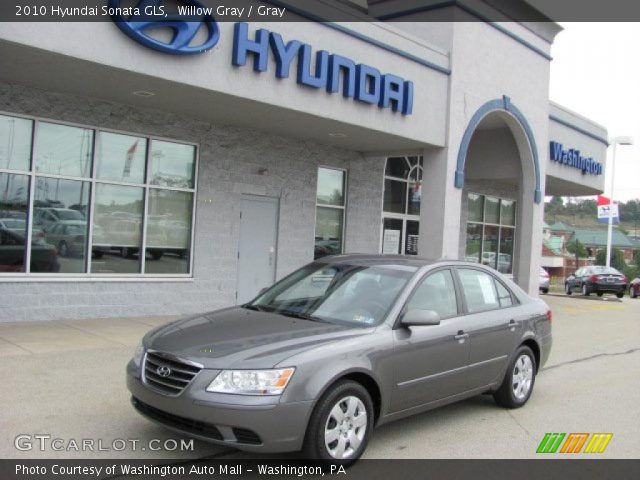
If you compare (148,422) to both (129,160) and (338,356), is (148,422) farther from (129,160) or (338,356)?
(129,160)

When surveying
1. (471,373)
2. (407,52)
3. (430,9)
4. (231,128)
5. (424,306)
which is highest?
(430,9)

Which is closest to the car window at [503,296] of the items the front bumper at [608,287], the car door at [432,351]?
the car door at [432,351]

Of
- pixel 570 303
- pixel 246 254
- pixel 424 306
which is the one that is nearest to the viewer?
pixel 424 306

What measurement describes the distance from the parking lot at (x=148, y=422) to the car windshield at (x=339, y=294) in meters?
1.08

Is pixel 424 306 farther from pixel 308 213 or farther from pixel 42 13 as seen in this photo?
pixel 308 213

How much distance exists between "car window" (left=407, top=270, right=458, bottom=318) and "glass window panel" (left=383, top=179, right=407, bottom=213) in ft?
33.2

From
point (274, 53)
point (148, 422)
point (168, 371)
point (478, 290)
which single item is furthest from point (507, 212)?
point (168, 371)

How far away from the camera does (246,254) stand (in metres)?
12.6

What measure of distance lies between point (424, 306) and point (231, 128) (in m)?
7.39

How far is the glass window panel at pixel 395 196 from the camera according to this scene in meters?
16.1

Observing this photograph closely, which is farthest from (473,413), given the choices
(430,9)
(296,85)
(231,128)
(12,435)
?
(430,9)

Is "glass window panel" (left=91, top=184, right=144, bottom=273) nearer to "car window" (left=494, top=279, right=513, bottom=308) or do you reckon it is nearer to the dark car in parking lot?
"car window" (left=494, top=279, right=513, bottom=308)

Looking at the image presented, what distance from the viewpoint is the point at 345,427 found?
15.3ft

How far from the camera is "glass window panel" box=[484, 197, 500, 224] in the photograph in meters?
20.1
